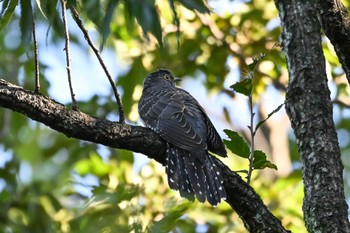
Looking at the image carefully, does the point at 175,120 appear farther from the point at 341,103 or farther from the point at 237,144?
the point at 341,103

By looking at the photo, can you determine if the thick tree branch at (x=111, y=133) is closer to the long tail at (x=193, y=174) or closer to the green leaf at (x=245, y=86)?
the long tail at (x=193, y=174)

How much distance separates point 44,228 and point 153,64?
4.33 meters

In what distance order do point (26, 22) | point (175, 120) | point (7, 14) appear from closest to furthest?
point (26, 22), point (7, 14), point (175, 120)

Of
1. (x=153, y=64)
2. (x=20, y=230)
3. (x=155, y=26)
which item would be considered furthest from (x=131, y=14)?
(x=153, y=64)

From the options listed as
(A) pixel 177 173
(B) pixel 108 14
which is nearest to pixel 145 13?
(B) pixel 108 14

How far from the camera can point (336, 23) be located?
388cm

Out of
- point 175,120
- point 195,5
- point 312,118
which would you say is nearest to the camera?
point 195,5

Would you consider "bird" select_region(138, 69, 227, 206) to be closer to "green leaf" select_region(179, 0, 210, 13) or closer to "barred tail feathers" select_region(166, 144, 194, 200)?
"barred tail feathers" select_region(166, 144, 194, 200)

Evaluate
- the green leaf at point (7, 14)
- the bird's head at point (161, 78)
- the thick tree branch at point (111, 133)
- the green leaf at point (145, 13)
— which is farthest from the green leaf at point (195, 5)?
the bird's head at point (161, 78)

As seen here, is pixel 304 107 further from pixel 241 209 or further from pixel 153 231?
pixel 153 231

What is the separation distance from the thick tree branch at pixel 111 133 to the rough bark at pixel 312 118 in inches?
10.1

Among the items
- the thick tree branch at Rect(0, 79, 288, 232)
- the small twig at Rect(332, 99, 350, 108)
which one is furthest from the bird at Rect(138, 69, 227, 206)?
the small twig at Rect(332, 99, 350, 108)

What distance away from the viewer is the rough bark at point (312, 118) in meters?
3.60

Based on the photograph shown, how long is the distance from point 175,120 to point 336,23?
5.58ft
